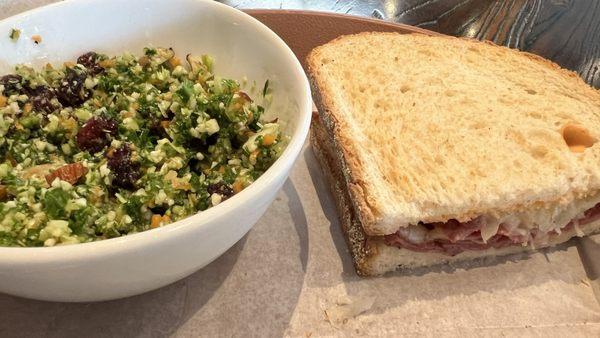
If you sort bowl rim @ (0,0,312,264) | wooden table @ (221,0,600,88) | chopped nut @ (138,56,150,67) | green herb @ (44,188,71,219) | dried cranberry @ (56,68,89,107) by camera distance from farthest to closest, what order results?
wooden table @ (221,0,600,88)
chopped nut @ (138,56,150,67)
dried cranberry @ (56,68,89,107)
green herb @ (44,188,71,219)
bowl rim @ (0,0,312,264)

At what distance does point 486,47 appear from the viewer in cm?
191

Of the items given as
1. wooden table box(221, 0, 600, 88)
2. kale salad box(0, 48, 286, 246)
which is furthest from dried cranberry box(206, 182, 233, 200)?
wooden table box(221, 0, 600, 88)

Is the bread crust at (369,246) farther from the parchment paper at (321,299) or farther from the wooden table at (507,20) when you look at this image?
the wooden table at (507,20)

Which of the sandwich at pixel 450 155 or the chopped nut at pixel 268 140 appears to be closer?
the chopped nut at pixel 268 140

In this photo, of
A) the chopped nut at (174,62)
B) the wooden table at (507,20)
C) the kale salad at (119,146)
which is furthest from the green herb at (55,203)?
the wooden table at (507,20)

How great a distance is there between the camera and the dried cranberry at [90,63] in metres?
1.30

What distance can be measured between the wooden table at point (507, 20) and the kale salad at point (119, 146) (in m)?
1.86

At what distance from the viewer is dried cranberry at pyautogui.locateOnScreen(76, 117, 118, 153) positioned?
1.10 m

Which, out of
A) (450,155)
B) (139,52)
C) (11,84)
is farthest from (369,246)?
(11,84)

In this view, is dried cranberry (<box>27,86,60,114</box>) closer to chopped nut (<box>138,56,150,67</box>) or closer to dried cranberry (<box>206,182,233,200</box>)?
chopped nut (<box>138,56,150,67</box>)

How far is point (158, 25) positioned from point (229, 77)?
0.86 ft

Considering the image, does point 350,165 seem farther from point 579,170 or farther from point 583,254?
point 583,254

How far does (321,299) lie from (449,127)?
26.6 inches

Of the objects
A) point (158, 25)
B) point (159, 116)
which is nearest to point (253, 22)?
point (158, 25)
